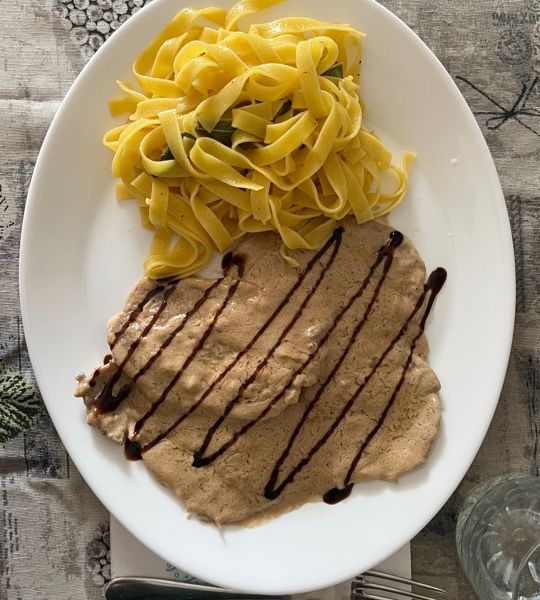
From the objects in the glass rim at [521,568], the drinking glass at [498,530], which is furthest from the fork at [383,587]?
the glass rim at [521,568]

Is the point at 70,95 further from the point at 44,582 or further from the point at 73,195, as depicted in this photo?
the point at 44,582

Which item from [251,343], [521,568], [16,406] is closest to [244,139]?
[251,343]

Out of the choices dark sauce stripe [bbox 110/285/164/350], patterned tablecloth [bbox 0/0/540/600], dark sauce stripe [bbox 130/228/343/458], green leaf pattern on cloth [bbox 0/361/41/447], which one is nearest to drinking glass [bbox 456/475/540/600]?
patterned tablecloth [bbox 0/0/540/600]

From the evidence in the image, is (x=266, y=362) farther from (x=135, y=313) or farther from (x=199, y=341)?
(x=135, y=313)

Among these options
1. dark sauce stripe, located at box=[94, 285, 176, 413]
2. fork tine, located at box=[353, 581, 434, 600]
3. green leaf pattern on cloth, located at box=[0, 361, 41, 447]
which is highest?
dark sauce stripe, located at box=[94, 285, 176, 413]

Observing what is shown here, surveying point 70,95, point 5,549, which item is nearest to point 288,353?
point 70,95

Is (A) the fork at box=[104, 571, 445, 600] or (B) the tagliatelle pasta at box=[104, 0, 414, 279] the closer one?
(B) the tagliatelle pasta at box=[104, 0, 414, 279]

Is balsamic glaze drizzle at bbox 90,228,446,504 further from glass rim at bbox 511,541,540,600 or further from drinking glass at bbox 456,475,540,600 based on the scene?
glass rim at bbox 511,541,540,600
